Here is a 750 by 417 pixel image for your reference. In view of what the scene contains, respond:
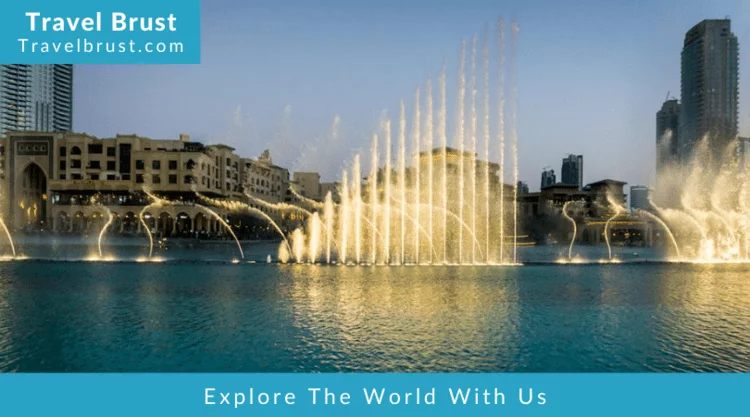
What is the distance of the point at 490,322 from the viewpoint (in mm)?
14773

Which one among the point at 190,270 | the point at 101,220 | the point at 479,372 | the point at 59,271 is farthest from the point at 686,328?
the point at 101,220

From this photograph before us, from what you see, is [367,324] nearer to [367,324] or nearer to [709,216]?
[367,324]

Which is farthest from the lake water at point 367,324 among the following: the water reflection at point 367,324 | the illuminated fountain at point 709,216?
the illuminated fountain at point 709,216

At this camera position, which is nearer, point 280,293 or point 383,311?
point 383,311

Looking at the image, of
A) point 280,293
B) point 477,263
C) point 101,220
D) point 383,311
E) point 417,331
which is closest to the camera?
point 417,331

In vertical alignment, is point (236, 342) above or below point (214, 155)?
below

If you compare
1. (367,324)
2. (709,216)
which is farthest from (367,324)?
(709,216)

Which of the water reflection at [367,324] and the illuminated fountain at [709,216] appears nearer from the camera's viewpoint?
the water reflection at [367,324]

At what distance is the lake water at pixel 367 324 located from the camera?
1125 cm

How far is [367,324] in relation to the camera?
563 inches

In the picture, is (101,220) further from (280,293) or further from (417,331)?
(417,331)

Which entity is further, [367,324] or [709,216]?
[709,216]

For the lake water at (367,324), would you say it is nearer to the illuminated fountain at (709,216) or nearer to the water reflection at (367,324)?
the water reflection at (367,324)

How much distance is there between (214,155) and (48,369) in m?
→ 86.7
